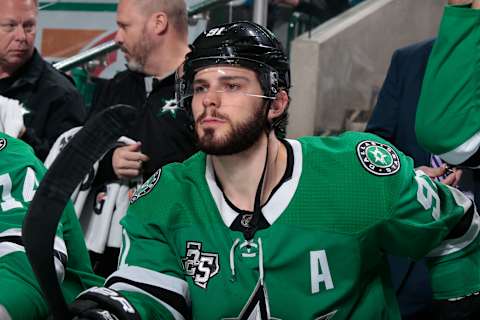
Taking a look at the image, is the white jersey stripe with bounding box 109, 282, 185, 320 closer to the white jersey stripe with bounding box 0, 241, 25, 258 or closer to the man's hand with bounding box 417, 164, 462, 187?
the white jersey stripe with bounding box 0, 241, 25, 258

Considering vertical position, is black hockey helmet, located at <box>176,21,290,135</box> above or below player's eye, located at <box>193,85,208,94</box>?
above

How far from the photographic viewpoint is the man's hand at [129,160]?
3.05m

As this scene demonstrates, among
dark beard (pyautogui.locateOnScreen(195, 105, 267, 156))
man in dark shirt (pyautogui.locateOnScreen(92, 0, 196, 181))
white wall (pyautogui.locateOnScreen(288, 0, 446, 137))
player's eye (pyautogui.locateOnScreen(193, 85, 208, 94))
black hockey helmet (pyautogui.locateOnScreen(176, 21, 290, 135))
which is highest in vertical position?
black hockey helmet (pyautogui.locateOnScreen(176, 21, 290, 135))

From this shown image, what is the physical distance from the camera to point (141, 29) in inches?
Answer: 133

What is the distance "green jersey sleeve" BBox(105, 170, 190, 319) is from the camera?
212 cm

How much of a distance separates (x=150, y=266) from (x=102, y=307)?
198 mm

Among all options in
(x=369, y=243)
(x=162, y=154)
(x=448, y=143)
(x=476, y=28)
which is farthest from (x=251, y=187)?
(x=162, y=154)

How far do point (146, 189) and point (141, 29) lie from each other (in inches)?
48.6

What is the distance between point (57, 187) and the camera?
1729mm

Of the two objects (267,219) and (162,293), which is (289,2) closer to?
(267,219)

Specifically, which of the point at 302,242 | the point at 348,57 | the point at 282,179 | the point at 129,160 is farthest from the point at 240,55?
the point at 348,57

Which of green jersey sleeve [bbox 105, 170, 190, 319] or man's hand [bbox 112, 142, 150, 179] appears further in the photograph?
man's hand [bbox 112, 142, 150, 179]

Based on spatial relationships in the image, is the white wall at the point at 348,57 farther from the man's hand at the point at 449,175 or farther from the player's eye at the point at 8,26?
the man's hand at the point at 449,175

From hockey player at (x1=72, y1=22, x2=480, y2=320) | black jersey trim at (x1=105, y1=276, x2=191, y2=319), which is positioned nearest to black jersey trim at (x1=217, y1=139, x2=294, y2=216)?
hockey player at (x1=72, y1=22, x2=480, y2=320)
